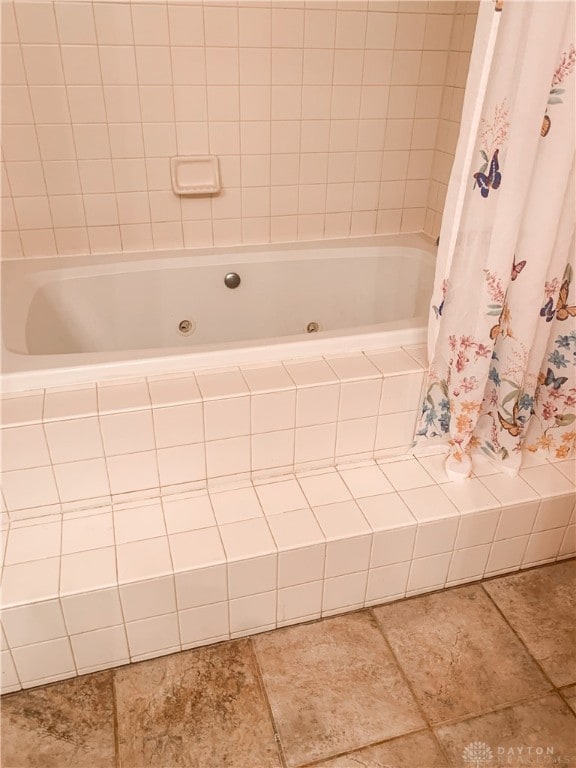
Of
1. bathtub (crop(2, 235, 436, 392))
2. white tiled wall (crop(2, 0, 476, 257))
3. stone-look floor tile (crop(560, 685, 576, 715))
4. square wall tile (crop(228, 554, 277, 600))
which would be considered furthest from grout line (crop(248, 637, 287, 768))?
white tiled wall (crop(2, 0, 476, 257))

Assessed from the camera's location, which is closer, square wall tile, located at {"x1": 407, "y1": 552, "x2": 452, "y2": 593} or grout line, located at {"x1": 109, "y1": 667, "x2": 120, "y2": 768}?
grout line, located at {"x1": 109, "y1": 667, "x2": 120, "y2": 768}

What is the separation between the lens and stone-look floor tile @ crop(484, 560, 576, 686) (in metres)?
1.28

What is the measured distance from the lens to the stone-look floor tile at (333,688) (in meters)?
1.12

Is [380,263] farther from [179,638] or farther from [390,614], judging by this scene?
[179,638]

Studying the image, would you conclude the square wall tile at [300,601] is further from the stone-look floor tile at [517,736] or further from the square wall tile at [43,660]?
the square wall tile at [43,660]

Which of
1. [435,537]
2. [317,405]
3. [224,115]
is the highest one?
[224,115]

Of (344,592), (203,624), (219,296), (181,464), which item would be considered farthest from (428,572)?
(219,296)

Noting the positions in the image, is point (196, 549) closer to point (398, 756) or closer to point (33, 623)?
point (33, 623)

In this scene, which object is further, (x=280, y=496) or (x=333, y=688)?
(x=280, y=496)

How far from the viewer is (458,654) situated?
1286 mm

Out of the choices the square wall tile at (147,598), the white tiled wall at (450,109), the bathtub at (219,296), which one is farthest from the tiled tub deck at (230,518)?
the white tiled wall at (450,109)

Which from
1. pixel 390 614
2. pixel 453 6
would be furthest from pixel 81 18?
pixel 390 614

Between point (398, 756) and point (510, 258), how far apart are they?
1042 mm

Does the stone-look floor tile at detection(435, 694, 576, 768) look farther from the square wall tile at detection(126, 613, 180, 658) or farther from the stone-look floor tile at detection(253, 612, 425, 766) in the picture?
the square wall tile at detection(126, 613, 180, 658)
